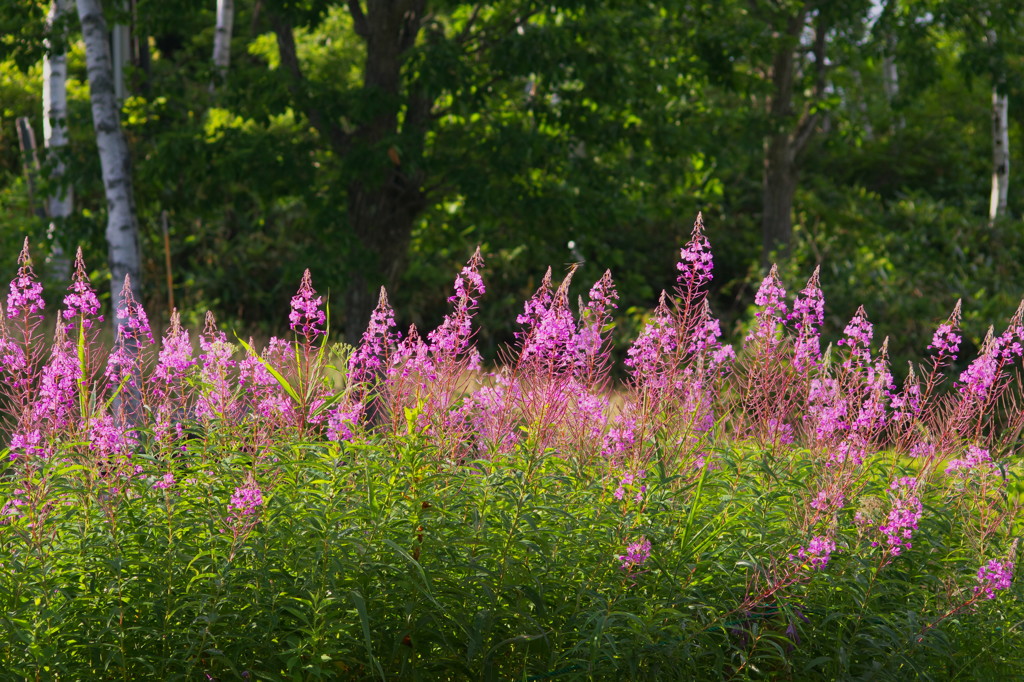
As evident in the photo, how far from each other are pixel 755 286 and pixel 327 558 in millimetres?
15119

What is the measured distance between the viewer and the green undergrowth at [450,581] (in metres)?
3.48

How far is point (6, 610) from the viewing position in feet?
11.3

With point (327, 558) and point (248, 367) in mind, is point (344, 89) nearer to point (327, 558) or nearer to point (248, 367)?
point (248, 367)

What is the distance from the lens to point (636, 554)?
368 cm

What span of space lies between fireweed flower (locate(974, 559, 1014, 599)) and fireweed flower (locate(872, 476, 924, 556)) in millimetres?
263

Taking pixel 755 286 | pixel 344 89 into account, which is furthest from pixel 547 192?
pixel 755 286

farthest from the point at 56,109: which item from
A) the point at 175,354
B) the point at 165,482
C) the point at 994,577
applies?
the point at 994,577

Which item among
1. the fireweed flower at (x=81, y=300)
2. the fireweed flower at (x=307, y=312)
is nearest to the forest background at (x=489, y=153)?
the fireweed flower at (x=307, y=312)

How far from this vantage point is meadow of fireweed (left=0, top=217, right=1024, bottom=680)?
139 inches

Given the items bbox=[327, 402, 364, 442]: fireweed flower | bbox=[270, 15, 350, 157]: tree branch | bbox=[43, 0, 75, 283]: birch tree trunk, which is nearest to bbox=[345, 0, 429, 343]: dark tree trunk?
bbox=[270, 15, 350, 157]: tree branch

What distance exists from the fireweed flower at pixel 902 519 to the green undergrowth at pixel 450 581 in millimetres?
70

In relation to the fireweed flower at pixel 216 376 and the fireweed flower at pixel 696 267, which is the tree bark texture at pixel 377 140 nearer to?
the fireweed flower at pixel 216 376

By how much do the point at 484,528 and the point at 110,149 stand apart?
873cm

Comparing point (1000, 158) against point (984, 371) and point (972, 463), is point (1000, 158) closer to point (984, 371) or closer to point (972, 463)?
point (972, 463)
